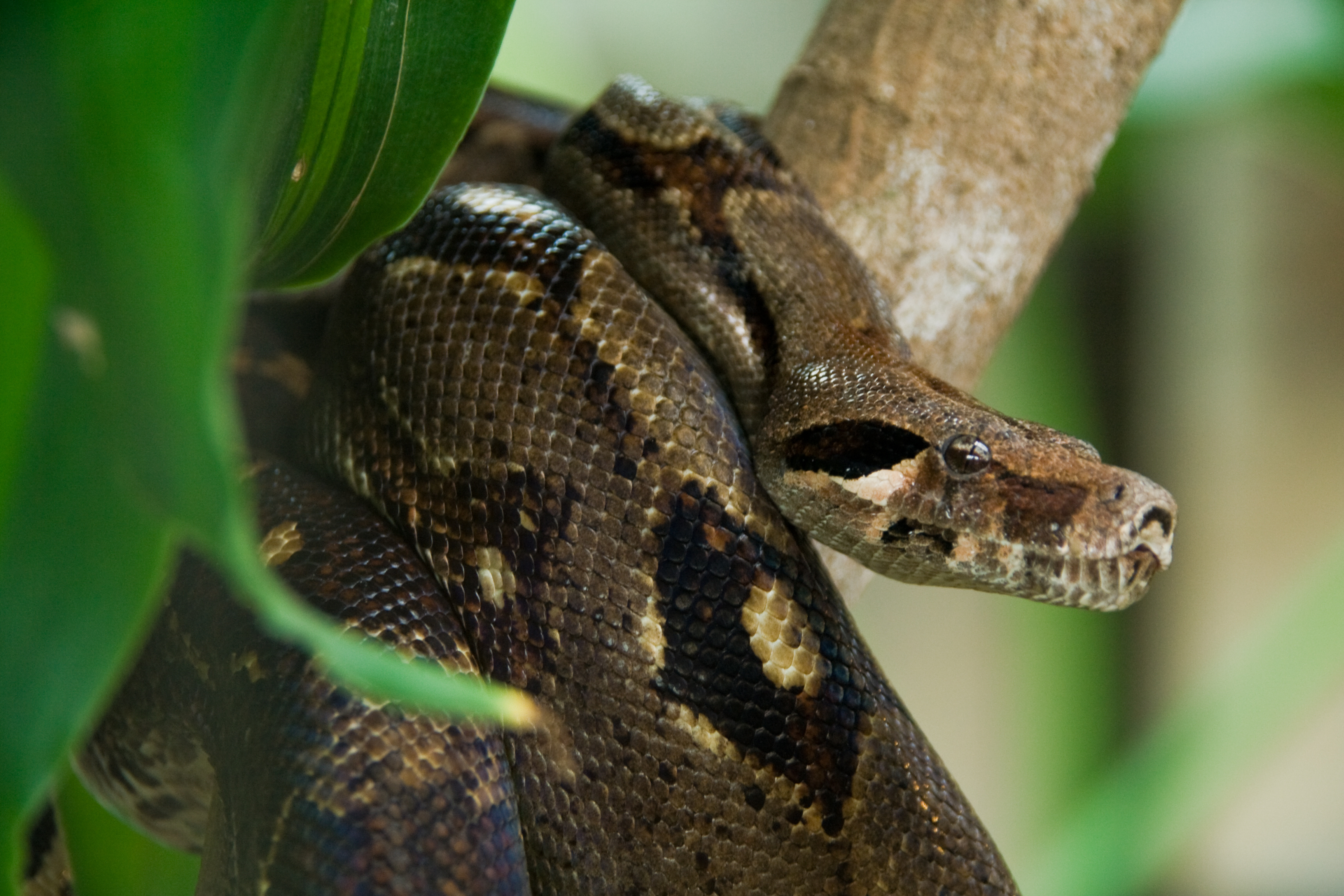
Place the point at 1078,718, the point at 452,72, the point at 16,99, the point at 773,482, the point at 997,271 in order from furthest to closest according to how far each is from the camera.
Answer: the point at 1078,718 < the point at 997,271 < the point at 773,482 < the point at 452,72 < the point at 16,99

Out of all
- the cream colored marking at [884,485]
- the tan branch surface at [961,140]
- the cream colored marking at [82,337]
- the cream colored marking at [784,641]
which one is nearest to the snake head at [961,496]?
the cream colored marking at [884,485]

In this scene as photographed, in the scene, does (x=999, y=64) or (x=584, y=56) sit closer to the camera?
(x=999, y=64)

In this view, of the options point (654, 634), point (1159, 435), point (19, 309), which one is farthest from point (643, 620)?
point (1159, 435)

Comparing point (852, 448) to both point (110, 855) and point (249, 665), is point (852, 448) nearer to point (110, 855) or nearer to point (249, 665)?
point (249, 665)

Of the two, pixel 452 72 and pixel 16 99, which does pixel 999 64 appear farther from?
pixel 16 99

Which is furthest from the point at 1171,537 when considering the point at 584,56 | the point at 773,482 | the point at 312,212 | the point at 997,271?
the point at 584,56

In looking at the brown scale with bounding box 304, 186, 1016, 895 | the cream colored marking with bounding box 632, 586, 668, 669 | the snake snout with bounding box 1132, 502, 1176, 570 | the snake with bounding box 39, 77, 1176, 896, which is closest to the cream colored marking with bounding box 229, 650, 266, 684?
the snake with bounding box 39, 77, 1176, 896

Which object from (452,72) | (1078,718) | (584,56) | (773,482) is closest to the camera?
(452,72)

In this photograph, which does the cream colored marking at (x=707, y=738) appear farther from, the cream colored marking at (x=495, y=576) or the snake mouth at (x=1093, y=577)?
the snake mouth at (x=1093, y=577)
